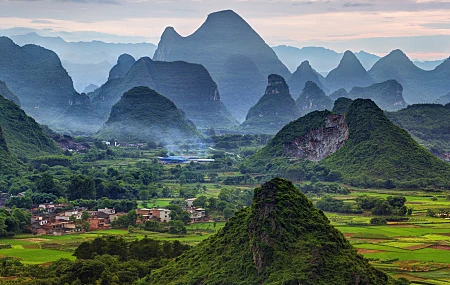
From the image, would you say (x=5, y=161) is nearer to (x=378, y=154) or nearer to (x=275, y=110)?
(x=378, y=154)

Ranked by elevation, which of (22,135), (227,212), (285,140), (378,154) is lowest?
(227,212)

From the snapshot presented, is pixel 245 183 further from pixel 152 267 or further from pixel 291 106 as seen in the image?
pixel 291 106

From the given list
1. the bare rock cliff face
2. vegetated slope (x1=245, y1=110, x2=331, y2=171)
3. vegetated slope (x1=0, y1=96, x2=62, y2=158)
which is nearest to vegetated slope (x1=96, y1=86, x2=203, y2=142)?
vegetated slope (x1=0, y1=96, x2=62, y2=158)

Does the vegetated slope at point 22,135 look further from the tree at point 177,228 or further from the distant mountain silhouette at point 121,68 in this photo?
the distant mountain silhouette at point 121,68

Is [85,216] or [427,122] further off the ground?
[427,122]

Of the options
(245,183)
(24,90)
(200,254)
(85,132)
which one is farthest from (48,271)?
(24,90)

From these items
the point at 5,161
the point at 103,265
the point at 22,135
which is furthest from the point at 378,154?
the point at 103,265

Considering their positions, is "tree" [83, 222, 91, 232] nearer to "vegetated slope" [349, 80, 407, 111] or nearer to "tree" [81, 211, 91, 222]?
"tree" [81, 211, 91, 222]
